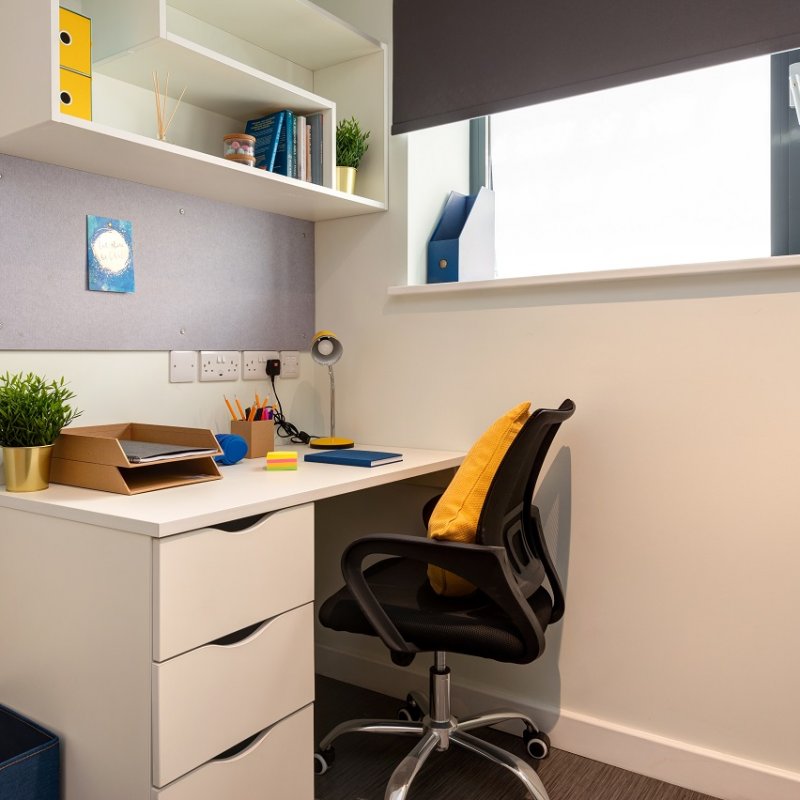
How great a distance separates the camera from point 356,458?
1.94 m

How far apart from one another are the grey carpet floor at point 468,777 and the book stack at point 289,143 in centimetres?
158

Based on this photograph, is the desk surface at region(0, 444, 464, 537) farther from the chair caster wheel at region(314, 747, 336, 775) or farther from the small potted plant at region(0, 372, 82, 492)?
the chair caster wheel at region(314, 747, 336, 775)

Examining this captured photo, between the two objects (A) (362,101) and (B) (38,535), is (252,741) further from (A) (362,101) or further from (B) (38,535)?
(A) (362,101)

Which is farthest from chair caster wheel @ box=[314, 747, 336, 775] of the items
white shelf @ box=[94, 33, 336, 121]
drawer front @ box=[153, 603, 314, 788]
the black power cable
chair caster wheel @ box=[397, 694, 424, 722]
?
white shelf @ box=[94, 33, 336, 121]

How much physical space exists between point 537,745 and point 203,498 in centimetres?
115

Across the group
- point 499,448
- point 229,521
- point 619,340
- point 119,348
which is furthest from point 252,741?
point 619,340

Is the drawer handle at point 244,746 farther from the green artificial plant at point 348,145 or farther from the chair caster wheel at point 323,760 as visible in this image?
the green artificial plant at point 348,145

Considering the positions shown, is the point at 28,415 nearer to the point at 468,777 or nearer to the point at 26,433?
the point at 26,433

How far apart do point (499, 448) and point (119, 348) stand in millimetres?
1058

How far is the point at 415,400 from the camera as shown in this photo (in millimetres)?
2316

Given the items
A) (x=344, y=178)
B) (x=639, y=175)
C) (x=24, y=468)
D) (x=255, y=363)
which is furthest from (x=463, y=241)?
(x=24, y=468)

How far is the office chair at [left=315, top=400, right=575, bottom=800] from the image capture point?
1.44 metres

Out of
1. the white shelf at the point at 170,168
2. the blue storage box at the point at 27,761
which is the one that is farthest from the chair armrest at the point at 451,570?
the white shelf at the point at 170,168

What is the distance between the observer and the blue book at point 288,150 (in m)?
2.08
